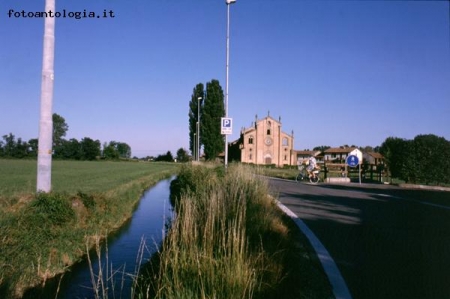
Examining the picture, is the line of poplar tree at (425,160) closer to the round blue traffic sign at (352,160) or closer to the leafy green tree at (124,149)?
the round blue traffic sign at (352,160)

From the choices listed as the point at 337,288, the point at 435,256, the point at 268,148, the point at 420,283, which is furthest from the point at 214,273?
the point at 268,148

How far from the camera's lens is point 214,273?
4625 millimetres

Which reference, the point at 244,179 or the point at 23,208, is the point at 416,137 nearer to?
the point at 244,179

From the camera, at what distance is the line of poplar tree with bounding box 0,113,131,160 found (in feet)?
295

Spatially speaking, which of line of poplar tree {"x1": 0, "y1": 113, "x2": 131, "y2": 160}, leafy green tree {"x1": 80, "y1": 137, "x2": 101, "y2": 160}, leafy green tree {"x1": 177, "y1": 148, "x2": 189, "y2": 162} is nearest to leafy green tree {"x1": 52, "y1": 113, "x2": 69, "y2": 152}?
line of poplar tree {"x1": 0, "y1": 113, "x2": 131, "y2": 160}

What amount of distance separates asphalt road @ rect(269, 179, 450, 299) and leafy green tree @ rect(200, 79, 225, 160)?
4454 cm

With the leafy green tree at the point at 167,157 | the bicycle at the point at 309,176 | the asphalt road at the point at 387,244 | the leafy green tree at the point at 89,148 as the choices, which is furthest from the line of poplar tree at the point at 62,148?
the asphalt road at the point at 387,244

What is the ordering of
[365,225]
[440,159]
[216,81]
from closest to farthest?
1. [365,225]
2. [440,159]
3. [216,81]

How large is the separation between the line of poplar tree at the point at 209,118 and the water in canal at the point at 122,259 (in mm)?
39514

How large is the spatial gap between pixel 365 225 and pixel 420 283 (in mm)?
3780

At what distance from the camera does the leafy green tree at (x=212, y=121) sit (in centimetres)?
5759

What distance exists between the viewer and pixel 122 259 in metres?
9.99

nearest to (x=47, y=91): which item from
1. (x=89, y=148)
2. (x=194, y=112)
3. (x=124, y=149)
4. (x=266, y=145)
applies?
(x=194, y=112)

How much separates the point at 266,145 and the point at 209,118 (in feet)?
62.3
